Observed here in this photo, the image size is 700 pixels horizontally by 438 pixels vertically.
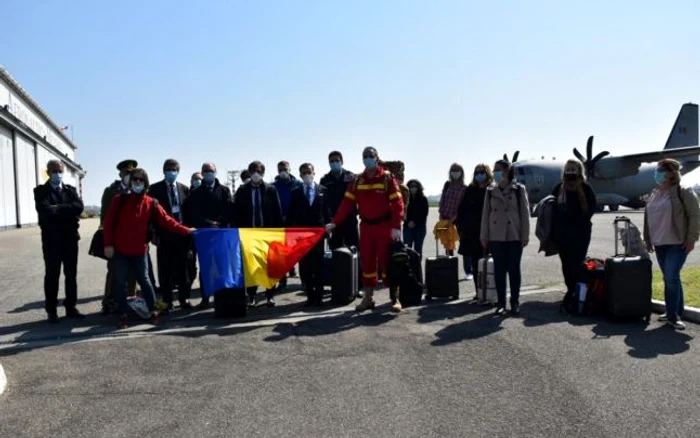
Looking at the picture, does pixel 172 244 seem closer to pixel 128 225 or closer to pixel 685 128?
pixel 128 225

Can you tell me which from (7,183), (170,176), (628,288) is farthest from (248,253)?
(7,183)

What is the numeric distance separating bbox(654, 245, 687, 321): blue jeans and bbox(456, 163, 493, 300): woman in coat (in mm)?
2576

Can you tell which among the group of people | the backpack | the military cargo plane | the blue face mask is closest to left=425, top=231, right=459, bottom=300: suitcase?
the group of people

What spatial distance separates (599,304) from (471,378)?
3.24 meters

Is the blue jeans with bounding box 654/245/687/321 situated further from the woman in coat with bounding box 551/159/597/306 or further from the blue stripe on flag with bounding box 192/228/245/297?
the blue stripe on flag with bounding box 192/228/245/297

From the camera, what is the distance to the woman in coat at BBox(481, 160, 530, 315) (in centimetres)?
731

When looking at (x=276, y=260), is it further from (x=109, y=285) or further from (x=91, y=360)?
(x=91, y=360)

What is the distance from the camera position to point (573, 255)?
24.7ft

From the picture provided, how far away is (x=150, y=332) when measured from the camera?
21.4 feet

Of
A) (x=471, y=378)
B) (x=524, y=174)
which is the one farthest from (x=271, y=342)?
(x=524, y=174)

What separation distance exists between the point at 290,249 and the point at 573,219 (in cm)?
386

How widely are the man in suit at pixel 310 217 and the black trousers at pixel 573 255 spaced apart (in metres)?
3.40

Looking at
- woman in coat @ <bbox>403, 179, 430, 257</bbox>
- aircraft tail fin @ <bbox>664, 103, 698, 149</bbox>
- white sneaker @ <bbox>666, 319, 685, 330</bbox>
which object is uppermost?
aircraft tail fin @ <bbox>664, 103, 698, 149</bbox>

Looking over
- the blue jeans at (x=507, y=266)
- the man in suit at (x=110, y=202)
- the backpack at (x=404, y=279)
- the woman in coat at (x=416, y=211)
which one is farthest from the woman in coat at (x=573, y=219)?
the man in suit at (x=110, y=202)
